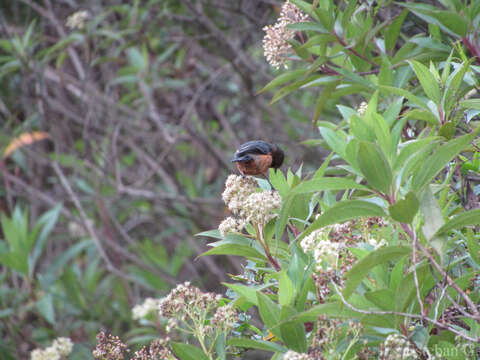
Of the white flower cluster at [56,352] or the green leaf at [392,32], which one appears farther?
the white flower cluster at [56,352]

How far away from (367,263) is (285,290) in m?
0.17

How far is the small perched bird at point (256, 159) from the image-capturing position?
135cm

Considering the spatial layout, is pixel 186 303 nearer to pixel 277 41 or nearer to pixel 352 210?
pixel 352 210

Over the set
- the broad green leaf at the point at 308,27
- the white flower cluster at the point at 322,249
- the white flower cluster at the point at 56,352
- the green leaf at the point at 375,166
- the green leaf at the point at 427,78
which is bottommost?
the white flower cluster at the point at 56,352

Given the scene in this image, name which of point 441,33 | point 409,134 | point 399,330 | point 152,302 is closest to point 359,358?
point 399,330

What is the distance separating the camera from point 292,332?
976mm

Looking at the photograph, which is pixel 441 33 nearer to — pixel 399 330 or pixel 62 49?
pixel 399 330

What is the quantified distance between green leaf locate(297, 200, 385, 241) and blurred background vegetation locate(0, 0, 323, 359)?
2305mm

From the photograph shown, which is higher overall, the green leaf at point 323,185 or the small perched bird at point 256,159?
the green leaf at point 323,185

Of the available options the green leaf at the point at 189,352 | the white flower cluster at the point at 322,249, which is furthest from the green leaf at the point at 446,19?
the green leaf at the point at 189,352

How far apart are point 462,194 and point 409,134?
426mm

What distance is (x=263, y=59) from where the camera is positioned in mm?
4949

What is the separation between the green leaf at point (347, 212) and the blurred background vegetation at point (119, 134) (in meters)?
2.31

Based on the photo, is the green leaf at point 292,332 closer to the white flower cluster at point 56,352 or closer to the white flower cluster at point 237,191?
the white flower cluster at point 237,191
